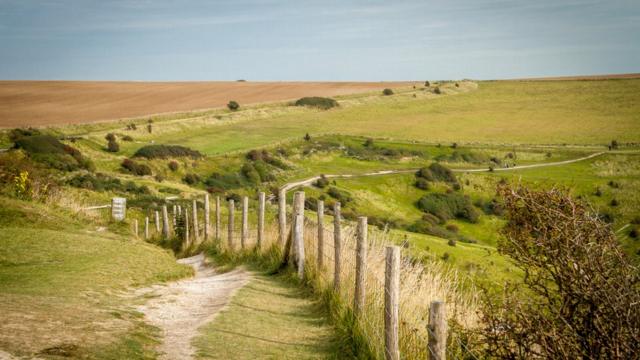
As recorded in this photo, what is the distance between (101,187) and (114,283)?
134ft

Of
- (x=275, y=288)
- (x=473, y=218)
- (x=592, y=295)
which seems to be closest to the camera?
(x=592, y=295)

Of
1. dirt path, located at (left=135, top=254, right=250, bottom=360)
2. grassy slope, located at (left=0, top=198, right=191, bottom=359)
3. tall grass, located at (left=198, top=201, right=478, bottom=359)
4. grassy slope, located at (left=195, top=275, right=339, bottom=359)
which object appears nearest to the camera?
grassy slope, located at (left=0, top=198, right=191, bottom=359)

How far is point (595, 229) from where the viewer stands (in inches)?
245

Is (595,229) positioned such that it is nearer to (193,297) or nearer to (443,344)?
(443,344)

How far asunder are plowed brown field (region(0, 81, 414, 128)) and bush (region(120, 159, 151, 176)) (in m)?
27.0

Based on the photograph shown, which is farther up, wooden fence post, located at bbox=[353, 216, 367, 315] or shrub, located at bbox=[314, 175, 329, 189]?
wooden fence post, located at bbox=[353, 216, 367, 315]

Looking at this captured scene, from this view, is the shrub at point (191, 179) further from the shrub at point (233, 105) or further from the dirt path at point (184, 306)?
the dirt path at point (184, 306)

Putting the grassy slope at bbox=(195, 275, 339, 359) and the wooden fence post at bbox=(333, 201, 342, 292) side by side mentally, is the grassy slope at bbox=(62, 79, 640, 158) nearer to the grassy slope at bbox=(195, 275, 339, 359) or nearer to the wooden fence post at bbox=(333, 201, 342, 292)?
the grassy slope at bbox=(195, 275, 339, 359)

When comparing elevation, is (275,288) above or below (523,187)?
below

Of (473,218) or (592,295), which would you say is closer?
(592,295)

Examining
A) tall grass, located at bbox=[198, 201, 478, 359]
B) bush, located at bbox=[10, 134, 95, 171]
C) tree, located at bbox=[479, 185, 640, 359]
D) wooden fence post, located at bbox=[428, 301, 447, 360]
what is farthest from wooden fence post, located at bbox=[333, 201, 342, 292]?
bush, located at bbox=[10, 134, 95, 171]

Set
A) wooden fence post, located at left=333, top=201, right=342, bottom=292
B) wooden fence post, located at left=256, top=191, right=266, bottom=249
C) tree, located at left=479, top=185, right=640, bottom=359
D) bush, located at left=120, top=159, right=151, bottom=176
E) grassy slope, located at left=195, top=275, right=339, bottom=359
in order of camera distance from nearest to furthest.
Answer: tree, located at left=479, top=185, right=640, bottom=359
grassy slope, located at left=195, top=275, right=339, bottom=359
wooden fence post, located at left=333, top=201, right=342, bottom=292
wooden fence post, located at left=256, top=191, right=266, bottom=249
bush, located at left=120, top=159, right=151, bottom=176

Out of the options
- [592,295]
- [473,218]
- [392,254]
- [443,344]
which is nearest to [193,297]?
[392,254]

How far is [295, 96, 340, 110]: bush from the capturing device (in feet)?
464
